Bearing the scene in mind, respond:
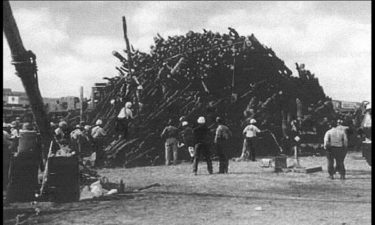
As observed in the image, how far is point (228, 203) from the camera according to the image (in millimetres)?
9258

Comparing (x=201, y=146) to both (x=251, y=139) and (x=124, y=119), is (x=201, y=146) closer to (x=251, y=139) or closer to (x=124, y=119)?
(x=251, y=139)

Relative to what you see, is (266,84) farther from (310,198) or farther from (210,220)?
(210,220)

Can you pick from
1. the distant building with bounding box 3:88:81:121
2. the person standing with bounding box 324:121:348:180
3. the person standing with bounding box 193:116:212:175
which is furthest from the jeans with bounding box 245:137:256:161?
the distant building with bounding box 3:88:81:121

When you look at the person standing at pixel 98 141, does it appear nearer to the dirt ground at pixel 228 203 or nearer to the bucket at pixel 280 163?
the dirt ground at pixel 228 203

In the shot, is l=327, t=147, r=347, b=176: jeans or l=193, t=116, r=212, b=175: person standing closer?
l=327, t=147, r=347, b=176: jeans

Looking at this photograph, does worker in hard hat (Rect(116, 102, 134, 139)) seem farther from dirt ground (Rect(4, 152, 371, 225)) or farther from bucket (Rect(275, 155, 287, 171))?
bucket (Rect(275, 155, 287, 171))

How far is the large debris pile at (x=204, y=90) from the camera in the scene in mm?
19156

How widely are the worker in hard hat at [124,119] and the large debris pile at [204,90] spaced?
279 millimetres

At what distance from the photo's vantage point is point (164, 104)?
19.6 m

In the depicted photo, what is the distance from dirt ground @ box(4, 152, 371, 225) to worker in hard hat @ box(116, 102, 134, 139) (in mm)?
5545

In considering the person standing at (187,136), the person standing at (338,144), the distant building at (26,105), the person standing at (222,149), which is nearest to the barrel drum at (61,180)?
the person standing at (222,149)

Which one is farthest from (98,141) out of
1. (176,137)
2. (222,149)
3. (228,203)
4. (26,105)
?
(26,105)

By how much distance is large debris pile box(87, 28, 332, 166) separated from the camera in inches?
754

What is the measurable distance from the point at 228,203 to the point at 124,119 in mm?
10912
